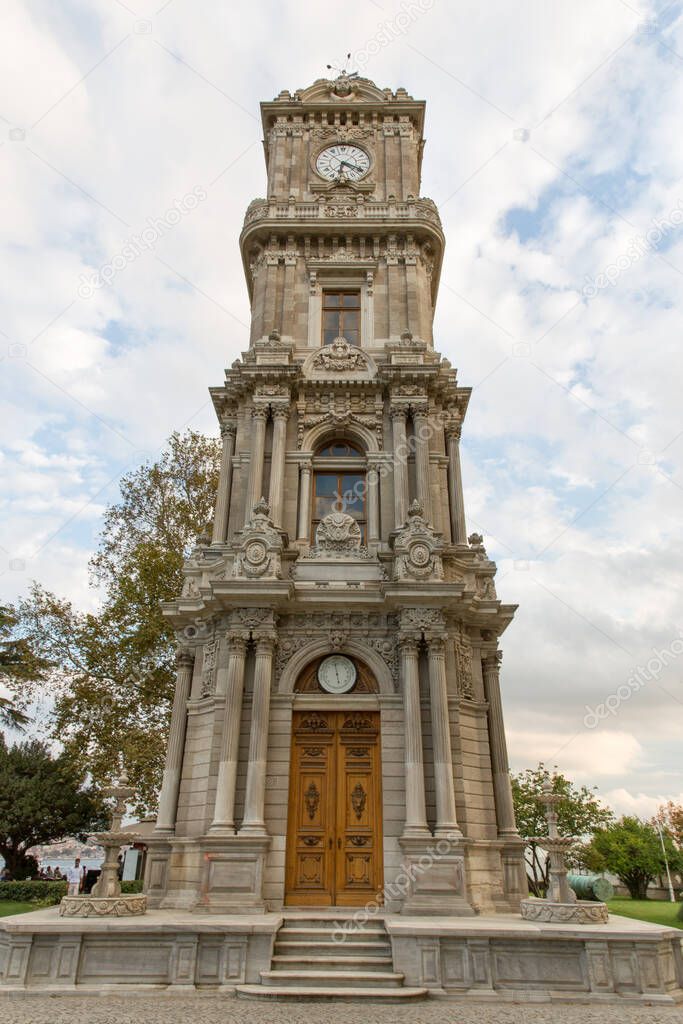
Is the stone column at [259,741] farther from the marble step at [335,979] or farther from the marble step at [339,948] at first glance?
the marble step at [335,979]

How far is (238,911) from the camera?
43.5ft

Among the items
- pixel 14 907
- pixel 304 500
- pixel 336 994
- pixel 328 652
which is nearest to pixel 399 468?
pixel 304 500

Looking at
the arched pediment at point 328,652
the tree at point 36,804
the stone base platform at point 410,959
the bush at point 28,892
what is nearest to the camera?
the stone base platform at point 410,959

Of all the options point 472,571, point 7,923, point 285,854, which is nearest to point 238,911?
point 285,854

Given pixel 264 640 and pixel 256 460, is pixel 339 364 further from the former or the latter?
pixel 264 640

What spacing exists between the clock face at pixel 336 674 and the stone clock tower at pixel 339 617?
52mm

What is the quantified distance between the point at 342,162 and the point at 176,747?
1900 centimetres

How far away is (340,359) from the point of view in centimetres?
1981

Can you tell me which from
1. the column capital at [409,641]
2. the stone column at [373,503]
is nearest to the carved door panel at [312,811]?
the column capital at [409,641]

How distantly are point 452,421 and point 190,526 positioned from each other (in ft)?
44.4

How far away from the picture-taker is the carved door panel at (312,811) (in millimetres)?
14453

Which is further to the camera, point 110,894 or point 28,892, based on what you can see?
A: point 28,892

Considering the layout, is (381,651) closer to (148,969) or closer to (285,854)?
(285,854)

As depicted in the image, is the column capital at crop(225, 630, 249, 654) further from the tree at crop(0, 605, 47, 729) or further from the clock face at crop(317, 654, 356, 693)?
the tree at crop(0, 605, 47, 729)
